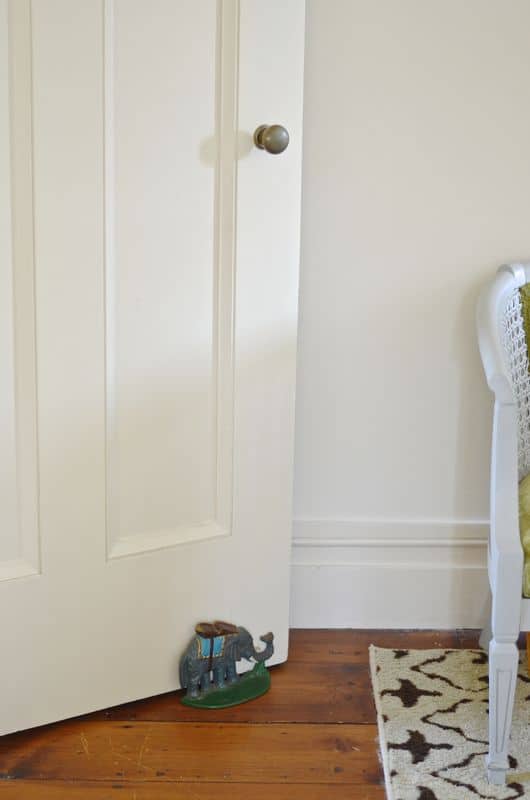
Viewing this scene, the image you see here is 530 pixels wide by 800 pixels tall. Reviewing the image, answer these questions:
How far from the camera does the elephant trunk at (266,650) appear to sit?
156 cm

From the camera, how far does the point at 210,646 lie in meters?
1.51

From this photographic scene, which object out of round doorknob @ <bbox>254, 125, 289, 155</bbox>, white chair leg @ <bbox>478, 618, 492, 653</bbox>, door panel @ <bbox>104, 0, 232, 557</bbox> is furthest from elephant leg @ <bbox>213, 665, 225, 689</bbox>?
round doorknob @ <bbox>254, 125, 289, 155</bbox>

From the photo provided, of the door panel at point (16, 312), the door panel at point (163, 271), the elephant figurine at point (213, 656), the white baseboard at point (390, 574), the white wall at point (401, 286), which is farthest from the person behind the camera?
the white baseboard at point (390, 574)

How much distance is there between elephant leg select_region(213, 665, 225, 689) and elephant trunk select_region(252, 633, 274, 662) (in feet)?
0.21

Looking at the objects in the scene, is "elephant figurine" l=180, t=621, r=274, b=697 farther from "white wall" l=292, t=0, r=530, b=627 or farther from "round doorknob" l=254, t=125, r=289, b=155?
"round doorknob" l=254, t=125, r=289, b=155

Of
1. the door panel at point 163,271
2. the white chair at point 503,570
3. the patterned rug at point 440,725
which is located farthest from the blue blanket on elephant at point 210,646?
the white chair at point 503,570

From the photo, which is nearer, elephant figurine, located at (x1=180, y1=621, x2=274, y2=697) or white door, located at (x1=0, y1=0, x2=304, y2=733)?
white door, located at (x1=0, y1=0, x2=304, y2=733)

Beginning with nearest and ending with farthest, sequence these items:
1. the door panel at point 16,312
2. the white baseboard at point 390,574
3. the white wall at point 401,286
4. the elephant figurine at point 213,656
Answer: the door panel at point 16,312
the elephant figurine at point 213,656
the white wall at point 401,286
the white baseboard at point 390,574

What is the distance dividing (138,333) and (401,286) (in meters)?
0.56

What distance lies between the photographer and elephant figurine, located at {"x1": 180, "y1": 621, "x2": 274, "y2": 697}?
1507mm

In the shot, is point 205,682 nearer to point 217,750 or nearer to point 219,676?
point 219,676

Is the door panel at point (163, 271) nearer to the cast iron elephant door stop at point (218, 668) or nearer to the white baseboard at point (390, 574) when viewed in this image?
the cast iron elephant door stop at point (218, 668)

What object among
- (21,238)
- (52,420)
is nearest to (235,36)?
(21,238)

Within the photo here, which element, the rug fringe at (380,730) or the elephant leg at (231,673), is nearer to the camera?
the rug fringe at (380,730)
